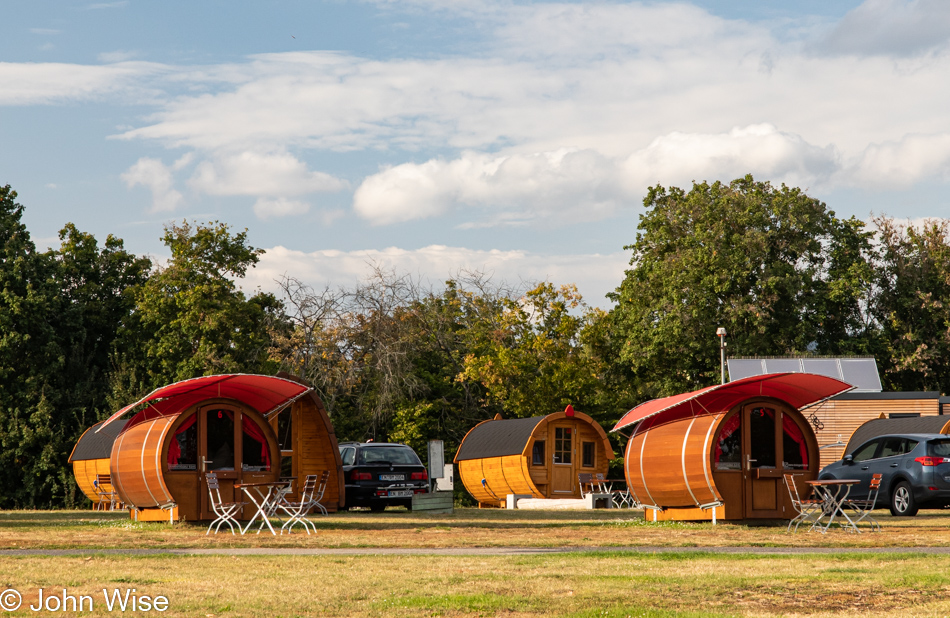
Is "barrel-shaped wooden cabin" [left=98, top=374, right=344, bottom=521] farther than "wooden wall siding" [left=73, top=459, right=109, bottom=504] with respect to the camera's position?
No

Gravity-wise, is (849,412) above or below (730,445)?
above

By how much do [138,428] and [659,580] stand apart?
40.9ft

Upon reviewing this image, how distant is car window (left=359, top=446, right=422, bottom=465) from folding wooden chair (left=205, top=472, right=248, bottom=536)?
642cm

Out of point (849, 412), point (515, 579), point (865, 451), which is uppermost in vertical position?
point (849, 412)

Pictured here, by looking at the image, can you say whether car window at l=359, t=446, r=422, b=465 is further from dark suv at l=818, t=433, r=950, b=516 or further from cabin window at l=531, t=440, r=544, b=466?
dark suv at l=818, t=433, r=950, b=516

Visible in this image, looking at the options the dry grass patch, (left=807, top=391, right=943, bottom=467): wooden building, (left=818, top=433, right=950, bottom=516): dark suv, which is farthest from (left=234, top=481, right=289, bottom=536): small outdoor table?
(left=807, top=391, right=943, bottom=467): wooden building

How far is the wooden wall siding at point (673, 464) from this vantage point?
17172 mm

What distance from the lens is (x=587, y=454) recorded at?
3117 centimetres

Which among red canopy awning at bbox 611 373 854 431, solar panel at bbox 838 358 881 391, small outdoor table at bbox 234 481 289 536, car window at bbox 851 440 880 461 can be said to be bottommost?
small outdoor table at bbox 234 481 289 536

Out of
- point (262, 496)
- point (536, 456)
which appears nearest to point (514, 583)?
point (262, 496)

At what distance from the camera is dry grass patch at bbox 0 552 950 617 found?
7906 millimetres

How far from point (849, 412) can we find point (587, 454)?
864 cm

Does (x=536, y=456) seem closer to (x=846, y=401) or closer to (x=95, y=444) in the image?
(x=846, y=401)

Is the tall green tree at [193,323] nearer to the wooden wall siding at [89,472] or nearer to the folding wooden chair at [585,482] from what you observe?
the wooden wall siding at [89,472]
